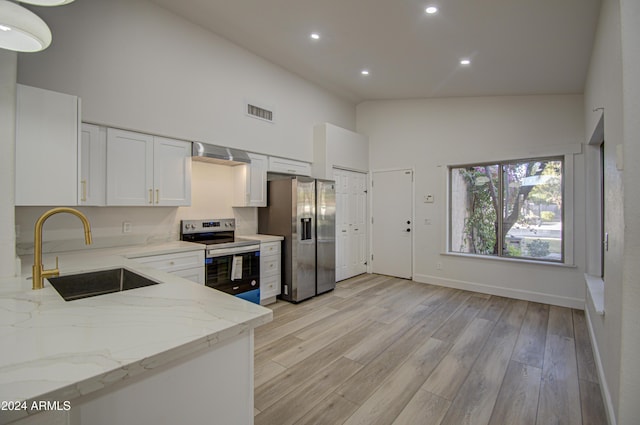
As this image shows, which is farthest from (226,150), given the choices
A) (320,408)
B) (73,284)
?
(320,408)

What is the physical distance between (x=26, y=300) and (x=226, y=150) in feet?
8.86

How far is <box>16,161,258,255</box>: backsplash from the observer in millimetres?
2623

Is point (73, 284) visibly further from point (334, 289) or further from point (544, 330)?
point (544, 330)

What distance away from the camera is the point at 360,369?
2.48m

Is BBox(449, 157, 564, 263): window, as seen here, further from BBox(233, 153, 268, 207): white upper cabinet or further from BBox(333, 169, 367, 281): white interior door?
BBox(233, 153, 268, 207): white upper cabinet

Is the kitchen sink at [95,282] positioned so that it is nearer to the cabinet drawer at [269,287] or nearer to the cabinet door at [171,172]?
the cabinet door at [171,172]

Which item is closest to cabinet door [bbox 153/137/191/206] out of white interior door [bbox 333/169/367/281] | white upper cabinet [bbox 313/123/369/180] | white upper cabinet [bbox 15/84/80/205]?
white upper cabinet [bbox 15/84/80/205]

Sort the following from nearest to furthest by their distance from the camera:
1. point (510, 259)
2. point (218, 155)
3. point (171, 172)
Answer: point (171, 172), point (218, 155), point (510, 259)

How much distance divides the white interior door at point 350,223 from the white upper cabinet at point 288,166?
0.52 m

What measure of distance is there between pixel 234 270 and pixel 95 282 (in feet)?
5.39

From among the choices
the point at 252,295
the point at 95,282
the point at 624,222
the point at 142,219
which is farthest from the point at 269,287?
the point at 624,222

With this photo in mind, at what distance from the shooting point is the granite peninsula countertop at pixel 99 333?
698mm

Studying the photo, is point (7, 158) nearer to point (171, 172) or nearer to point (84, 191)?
point (84, 191)

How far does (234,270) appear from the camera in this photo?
3.49 meters
